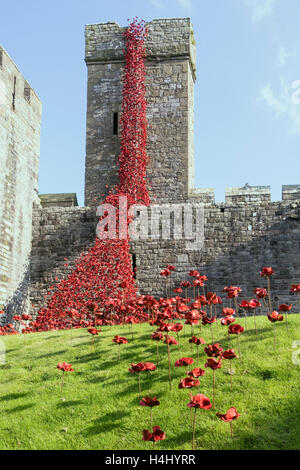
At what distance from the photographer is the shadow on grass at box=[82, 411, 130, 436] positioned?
6.40 meters

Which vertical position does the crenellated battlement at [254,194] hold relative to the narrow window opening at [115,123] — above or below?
below

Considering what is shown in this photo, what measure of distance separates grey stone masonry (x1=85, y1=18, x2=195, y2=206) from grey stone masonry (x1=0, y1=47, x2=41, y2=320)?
3.38 metres

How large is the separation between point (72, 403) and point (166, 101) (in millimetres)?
14607

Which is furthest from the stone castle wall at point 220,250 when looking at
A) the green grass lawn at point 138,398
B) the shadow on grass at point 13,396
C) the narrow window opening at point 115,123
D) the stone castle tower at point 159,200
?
the shadow on grass at point 13,396

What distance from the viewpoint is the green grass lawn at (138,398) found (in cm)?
611

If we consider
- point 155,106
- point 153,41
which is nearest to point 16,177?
point 155,106

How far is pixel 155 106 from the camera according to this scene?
1988 centimetres

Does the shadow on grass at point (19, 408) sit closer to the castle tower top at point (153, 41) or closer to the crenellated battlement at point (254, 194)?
the crenellated battlement at point (254, 194)

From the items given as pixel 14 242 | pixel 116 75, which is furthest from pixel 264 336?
pixel 116 75

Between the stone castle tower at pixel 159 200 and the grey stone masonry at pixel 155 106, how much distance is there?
0.04m

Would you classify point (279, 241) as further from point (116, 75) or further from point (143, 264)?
point (116, 75)

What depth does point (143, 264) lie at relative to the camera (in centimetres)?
1591

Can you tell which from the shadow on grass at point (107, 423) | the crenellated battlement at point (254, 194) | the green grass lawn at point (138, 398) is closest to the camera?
the green grass lawn at point (138, 398)

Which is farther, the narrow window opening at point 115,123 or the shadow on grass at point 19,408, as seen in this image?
the narrow window opening at point 115,123
